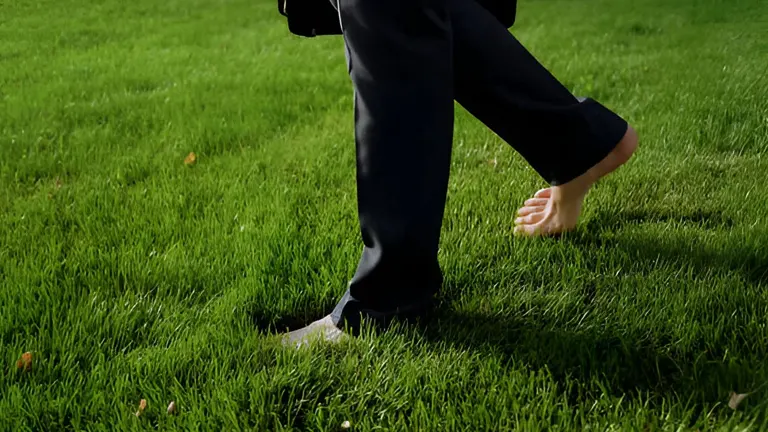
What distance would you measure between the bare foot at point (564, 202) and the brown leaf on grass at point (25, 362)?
4.23 ft

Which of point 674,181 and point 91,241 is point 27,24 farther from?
point 674,181

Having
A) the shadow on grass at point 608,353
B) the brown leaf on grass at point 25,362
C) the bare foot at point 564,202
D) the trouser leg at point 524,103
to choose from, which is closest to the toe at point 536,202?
the bare foot at point 564,202

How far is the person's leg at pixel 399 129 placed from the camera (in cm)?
159

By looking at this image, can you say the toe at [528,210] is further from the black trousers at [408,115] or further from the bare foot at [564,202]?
the black trousers at [408,115]

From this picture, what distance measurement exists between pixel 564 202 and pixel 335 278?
654 millimetres

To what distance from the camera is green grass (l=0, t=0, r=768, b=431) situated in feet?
4.93

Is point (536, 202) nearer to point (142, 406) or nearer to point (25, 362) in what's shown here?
point (142, 406)

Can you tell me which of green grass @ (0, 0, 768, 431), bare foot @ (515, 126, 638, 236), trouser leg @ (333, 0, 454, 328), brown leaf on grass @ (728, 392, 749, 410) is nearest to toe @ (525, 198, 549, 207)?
bare foot @ (515, 126, 638, 236)

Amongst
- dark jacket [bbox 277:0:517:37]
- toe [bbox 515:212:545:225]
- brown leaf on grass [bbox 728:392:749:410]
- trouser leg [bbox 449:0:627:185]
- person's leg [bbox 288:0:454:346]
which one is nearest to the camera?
brown leaf on grass [bbox 728:392:749:410]

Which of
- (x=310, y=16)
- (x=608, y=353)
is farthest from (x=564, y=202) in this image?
(x=310, y=16)

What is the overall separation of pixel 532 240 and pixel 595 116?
15.4 inches

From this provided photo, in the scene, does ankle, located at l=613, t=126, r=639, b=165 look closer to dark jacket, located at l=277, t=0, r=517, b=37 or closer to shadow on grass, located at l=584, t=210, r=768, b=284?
shadow on grass, located at l=584, t=210, r=768, b=284

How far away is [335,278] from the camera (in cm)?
200

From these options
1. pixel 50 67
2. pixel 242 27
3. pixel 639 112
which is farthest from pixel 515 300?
pixel 242 27
